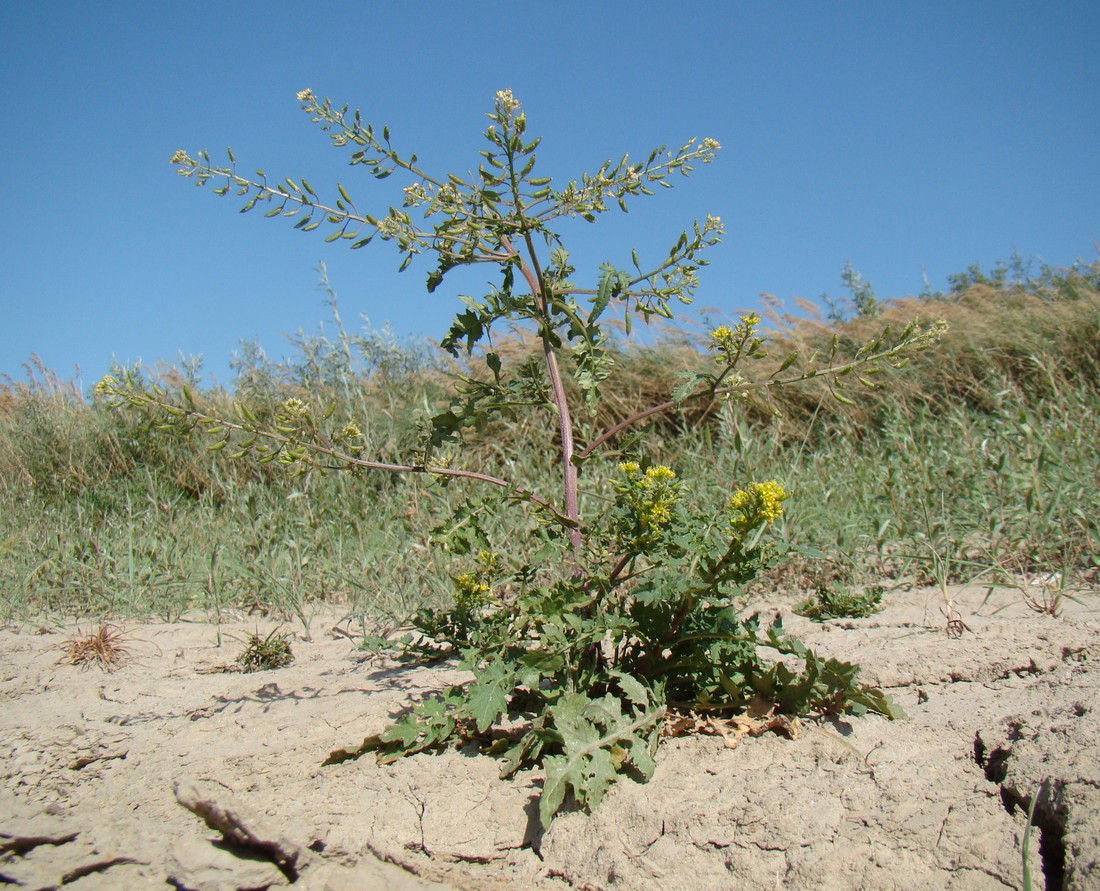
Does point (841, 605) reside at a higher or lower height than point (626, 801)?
higher

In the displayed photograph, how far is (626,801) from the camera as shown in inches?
65.8

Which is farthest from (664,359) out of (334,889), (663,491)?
(334,889)

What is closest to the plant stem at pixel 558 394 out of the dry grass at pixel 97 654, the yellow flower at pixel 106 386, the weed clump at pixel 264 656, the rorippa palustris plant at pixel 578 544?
the rorippa palustris plant at pixel 578 544

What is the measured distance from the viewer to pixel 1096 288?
28.6ft

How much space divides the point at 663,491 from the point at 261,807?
110 cm

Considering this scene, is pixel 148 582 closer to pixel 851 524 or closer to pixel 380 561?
pixel 380 561

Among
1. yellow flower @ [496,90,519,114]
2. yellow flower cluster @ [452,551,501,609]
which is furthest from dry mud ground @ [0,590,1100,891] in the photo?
yellow flower @ [496,90,519,114]

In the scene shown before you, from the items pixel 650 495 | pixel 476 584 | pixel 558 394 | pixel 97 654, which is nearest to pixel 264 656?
pixel 97 654

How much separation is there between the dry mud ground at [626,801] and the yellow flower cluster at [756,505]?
512 millimetres

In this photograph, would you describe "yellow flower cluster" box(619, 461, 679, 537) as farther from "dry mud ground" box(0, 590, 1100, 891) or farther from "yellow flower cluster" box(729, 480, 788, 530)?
"dry mud ground" box(0, 590, 1100, 891)

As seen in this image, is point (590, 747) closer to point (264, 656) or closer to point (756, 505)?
point (756, 505)

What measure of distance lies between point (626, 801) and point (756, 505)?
0.66 metres

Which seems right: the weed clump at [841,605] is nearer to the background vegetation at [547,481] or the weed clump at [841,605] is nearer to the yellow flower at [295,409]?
the background vegetation at [547,481]

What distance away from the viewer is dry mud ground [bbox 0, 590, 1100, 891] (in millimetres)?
1473
